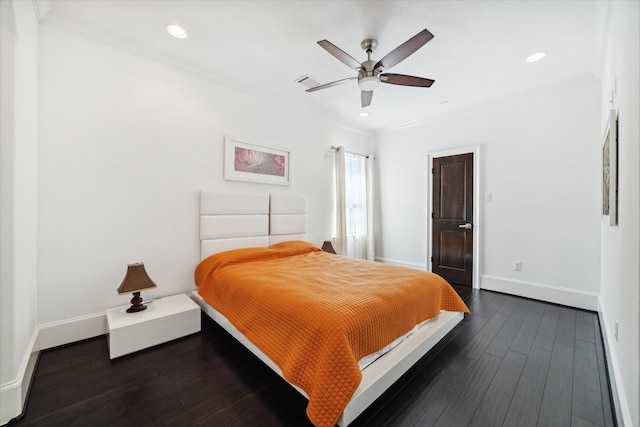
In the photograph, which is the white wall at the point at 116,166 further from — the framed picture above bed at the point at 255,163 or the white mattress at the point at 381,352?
the white mattress at the point at 381,352

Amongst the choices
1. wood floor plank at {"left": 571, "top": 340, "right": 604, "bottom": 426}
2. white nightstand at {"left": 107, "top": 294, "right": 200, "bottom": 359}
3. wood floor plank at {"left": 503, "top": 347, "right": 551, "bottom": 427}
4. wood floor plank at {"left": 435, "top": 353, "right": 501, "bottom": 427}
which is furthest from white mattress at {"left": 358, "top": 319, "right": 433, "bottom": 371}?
white nightstand at {"left": 107, "top": 294, "right": 200, "bottom": 359}

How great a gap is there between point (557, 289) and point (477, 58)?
9.46 feet

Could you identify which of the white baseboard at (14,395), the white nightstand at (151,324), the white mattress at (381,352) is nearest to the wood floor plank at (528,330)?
the white mattress at (381,352)

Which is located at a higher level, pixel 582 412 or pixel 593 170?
pixel 593 170

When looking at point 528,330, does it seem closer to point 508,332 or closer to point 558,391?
point 508,332

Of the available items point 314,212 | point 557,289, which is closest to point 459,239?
point 557,289

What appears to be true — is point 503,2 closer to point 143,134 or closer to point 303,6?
point 303,6

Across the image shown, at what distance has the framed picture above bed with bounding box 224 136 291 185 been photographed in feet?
10.3

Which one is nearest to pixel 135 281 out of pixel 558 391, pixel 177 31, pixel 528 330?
pixel 177 31

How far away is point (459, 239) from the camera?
4.05m

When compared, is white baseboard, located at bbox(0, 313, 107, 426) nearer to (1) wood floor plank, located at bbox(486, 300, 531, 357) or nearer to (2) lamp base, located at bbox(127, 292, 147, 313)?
(2) lamp base, located at bbox(127, 292, 147, 313)

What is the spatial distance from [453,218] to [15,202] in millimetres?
4701

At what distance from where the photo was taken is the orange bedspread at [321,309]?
1.31 metres

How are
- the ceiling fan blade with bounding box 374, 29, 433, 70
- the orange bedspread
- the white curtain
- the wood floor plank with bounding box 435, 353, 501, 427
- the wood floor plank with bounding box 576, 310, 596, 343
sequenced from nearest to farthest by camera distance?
the orange bedspread → the wood floor plank with bounding box 435, 353, 501, 427 → the ceiling fan blade with bounding box 374, 29, 433, 70 → the wood floor plank with bounding box 576, 310, 596, 343 → the white curtain
